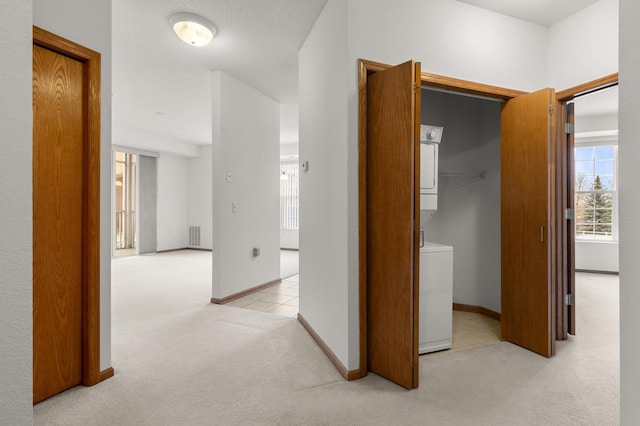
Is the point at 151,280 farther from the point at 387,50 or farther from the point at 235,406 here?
the point at 387,50

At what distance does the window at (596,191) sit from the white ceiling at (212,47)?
14.6 feet

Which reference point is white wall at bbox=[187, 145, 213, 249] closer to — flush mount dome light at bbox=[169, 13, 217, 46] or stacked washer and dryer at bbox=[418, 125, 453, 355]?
flush mount dome light at bbox=[169, 13, 217, 46]

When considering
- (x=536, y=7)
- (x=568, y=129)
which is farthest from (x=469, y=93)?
(x=568, y=129)

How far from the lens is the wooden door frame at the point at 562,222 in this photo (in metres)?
2.55

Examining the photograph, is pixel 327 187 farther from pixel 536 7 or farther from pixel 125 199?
pixel 125 199

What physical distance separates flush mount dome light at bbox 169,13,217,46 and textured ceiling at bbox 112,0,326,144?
49 mm

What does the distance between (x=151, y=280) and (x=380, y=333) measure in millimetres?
3998

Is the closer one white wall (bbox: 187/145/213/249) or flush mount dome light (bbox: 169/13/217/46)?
flush mount dome light (bbox: 169/13/217/46)

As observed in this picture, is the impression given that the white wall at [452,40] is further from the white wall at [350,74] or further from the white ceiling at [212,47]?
the white ceiling at [212,47]

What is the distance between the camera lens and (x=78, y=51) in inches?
73.0

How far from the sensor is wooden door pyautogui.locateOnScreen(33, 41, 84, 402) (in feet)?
5.65

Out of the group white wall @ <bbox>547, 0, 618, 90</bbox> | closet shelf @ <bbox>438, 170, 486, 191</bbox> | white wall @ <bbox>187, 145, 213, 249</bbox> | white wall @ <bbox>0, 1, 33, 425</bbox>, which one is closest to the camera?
white wall @ <bbox>0, 1, 33, 425</bbox>

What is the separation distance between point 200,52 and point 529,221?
3.46 meters

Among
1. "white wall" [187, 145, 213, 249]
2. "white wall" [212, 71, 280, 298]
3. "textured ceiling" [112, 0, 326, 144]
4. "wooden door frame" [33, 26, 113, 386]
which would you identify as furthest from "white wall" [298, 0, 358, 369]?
"white wall" [187, 145, 213, 249]
